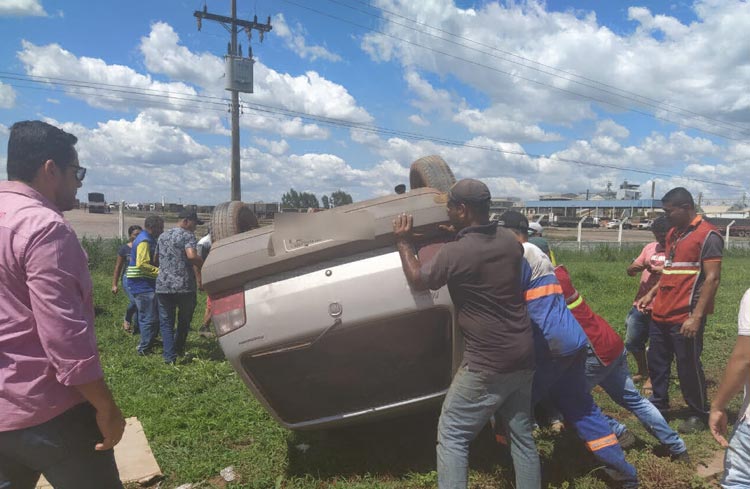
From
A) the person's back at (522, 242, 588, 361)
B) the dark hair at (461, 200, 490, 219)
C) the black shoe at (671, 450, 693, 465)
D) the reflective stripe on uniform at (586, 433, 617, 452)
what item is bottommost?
the black shoe at (671, 450, 693, 465)

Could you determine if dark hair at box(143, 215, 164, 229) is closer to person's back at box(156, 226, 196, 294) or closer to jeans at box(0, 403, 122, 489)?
person's back at box(156, 226, 196, 294)

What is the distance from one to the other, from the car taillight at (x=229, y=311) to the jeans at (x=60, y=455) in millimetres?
909

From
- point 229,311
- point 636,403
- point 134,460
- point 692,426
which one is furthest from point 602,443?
point 134,460

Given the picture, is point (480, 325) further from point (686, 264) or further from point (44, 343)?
point (686, 264)

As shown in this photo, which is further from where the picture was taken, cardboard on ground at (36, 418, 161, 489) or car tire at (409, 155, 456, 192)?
car tire at (409, 155, 456, 192)

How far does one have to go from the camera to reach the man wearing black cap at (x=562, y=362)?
3.09 metres

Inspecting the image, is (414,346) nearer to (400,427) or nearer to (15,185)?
(400,427)

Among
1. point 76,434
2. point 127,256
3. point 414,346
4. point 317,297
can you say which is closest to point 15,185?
point 76,434

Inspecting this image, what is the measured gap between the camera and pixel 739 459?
89.4 inches

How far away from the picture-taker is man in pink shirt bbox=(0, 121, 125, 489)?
1.88 m

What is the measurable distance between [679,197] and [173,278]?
5.17 metres

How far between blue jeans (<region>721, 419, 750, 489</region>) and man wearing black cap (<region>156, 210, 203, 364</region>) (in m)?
5.37

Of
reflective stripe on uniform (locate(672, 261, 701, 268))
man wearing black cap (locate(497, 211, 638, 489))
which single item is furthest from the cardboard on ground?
reflective stripe on uniform (locate(672, 261, 701, 268))

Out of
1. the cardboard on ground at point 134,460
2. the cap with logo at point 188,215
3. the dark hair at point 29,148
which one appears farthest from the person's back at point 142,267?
the dark hair at point 29,148
